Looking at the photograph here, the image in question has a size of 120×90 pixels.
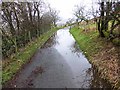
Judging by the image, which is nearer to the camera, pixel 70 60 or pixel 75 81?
pixel 75 81

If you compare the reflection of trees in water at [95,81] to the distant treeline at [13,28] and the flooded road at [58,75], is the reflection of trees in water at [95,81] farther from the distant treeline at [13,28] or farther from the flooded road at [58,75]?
the distant treeline at [13,28]

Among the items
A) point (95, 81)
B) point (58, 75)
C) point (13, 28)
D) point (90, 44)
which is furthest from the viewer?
point (13, 28)

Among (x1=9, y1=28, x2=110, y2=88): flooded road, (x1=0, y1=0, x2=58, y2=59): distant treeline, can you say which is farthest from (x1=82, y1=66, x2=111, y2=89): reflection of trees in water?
(x1=0, y1=0, x2=58, y2=59): distant treeline

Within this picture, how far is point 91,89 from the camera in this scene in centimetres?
1119

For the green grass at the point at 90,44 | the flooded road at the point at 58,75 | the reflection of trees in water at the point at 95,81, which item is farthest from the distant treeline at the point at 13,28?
the reflection of trees in water at the point at 95,81

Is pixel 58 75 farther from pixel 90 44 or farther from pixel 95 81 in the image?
pixel 90 44

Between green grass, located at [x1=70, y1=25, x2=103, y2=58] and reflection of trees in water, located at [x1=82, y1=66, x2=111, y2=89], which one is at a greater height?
reflection of trees in water, located at [x1=82, y1=66, x2=111, y2=89]

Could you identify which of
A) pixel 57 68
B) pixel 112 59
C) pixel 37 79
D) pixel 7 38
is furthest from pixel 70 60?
pixel 7 38

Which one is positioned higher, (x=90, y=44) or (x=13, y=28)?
(x=13, y=28)

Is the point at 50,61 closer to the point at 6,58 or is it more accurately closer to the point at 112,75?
the point at 6,58

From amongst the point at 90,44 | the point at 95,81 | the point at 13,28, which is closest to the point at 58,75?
the point at 95,81

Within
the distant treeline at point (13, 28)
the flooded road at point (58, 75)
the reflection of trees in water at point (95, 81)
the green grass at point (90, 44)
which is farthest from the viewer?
the distant treeline at point (13, 28)

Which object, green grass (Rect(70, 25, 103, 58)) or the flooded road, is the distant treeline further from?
green grass (Rect(70, 25, 103, 58))

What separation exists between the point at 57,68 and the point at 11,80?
12.4ft
